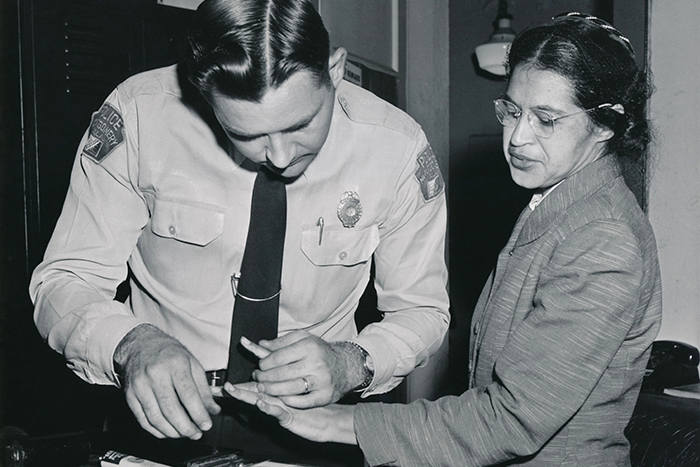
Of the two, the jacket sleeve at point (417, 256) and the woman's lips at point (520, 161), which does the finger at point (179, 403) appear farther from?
the woman's lips at point (520, 161)

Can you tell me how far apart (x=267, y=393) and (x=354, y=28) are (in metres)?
2.64

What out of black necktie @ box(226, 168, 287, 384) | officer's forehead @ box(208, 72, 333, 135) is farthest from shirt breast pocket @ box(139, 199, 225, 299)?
officer's forehead @ box(208, 72, 333, 135)

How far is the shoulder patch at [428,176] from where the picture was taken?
73.0 inches

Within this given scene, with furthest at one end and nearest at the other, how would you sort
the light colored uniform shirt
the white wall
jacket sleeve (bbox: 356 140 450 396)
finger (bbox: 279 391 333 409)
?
the white wall
jacket sleeve (bbox: 356 140 450 396)
the light colored uniform shirt
finger (bbox: 279 391 333 409)

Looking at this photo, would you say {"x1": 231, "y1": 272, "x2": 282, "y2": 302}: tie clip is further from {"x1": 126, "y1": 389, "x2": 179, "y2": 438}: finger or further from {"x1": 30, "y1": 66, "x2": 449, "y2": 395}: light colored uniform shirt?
{"x1": 126, "y1": 389, "x2": 179, "y2": 438}: finger

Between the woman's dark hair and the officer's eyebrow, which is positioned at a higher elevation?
the woman's dark hair

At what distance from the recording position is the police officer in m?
1.39

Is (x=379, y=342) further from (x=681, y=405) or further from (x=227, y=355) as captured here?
(x=681, y=405)

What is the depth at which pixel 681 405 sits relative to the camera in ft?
8.43

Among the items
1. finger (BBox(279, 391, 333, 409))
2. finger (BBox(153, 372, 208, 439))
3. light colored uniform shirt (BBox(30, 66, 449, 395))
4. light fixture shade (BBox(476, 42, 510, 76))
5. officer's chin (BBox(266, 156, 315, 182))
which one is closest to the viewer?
finger (BBox(153, 372, 208, 439))

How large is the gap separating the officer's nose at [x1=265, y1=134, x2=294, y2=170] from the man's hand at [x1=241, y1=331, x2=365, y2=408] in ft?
1.16

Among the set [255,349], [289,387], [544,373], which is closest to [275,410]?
[289,387]

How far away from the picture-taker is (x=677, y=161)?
3.19 meters

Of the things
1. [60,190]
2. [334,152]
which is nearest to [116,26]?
[60,190]
